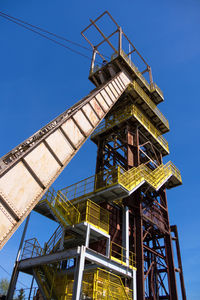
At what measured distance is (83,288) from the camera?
418 inches

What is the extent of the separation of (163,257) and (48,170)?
13991 mm

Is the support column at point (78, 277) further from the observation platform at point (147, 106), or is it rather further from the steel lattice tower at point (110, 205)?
the observation platform at point (147, 106)

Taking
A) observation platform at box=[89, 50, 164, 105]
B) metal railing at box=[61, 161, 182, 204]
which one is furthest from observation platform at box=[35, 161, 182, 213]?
observation platform at box=[89, 50, 164, 105]

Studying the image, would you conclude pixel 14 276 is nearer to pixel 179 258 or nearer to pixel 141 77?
pixel 179 258

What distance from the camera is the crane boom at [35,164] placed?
586 centimetres

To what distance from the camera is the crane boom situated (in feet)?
19.2

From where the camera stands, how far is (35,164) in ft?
23.0

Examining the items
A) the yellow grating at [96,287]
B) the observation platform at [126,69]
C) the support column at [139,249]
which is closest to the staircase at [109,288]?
the yellow grating at [96,287]

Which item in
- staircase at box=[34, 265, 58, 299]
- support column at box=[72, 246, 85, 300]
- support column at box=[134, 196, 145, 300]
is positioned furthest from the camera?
support column at box=[134, 196, 145, 300]

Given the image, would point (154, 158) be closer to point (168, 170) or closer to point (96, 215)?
point (168, 170)

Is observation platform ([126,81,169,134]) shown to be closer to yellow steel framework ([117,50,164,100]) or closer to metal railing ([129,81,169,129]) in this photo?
metal railing ([129,81,169,129])

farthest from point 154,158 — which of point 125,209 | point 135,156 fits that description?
point 125,209

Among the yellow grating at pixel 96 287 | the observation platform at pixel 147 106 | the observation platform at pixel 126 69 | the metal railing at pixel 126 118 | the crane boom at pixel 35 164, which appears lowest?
the yellow grating at pixel 96 287

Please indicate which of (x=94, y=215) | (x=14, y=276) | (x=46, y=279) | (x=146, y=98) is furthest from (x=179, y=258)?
(x=146, y=98)
